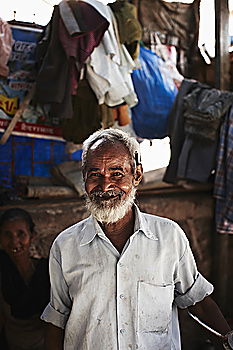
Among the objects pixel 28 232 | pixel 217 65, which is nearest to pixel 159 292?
pixel 28 232

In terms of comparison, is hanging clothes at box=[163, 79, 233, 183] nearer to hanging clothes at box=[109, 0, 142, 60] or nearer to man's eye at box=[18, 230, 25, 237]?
hanging clothes at box=[109, 0, 142, 60]

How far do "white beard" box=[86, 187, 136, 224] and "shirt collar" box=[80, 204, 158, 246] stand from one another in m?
0.04

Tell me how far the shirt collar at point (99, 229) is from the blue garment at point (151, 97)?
2306 mm

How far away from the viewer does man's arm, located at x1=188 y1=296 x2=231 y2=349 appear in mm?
1807

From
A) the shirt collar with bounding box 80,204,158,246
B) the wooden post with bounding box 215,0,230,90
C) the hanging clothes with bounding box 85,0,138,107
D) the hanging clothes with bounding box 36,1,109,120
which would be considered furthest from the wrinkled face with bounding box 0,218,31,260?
the wooden post with bounding box 215,0,230,90

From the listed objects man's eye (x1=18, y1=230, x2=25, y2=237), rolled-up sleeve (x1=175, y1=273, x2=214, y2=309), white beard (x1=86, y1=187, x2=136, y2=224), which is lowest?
rolled-up sleeve (x1=175, y1=273, x2=214, y2=309)

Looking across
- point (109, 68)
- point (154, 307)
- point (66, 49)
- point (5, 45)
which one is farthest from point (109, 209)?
point (5, 45)

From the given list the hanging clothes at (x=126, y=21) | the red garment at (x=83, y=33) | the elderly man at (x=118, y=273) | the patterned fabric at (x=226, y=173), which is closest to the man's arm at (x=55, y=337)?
the elderly man at (x=118, y=273)

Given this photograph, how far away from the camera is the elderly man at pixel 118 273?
1.71 meters

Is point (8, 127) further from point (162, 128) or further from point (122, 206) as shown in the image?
point (122, 206)

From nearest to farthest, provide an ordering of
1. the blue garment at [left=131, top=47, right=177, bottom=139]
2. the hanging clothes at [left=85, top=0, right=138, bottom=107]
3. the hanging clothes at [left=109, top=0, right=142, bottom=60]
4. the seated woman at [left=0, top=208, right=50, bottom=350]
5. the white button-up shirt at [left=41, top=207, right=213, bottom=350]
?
1. the white button-up shirt at [left=41, top=207, right=213, bottom=350]
2. the seated woman at [left=0, top=208, right=50, bottom=350]
3. the hanging clothes at [left=85, top=0, right=138, bottom=107]
4. the hanging clothes at [left=109, top=0, right=142, bottom=60]
5. the blue garment at [left=131, top=47, right=177, bottom=139]

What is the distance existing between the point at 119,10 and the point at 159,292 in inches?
92.7

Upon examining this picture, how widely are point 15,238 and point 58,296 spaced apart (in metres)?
1.21

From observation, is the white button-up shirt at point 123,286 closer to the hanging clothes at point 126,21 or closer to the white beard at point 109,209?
the white beard at point 109,209
